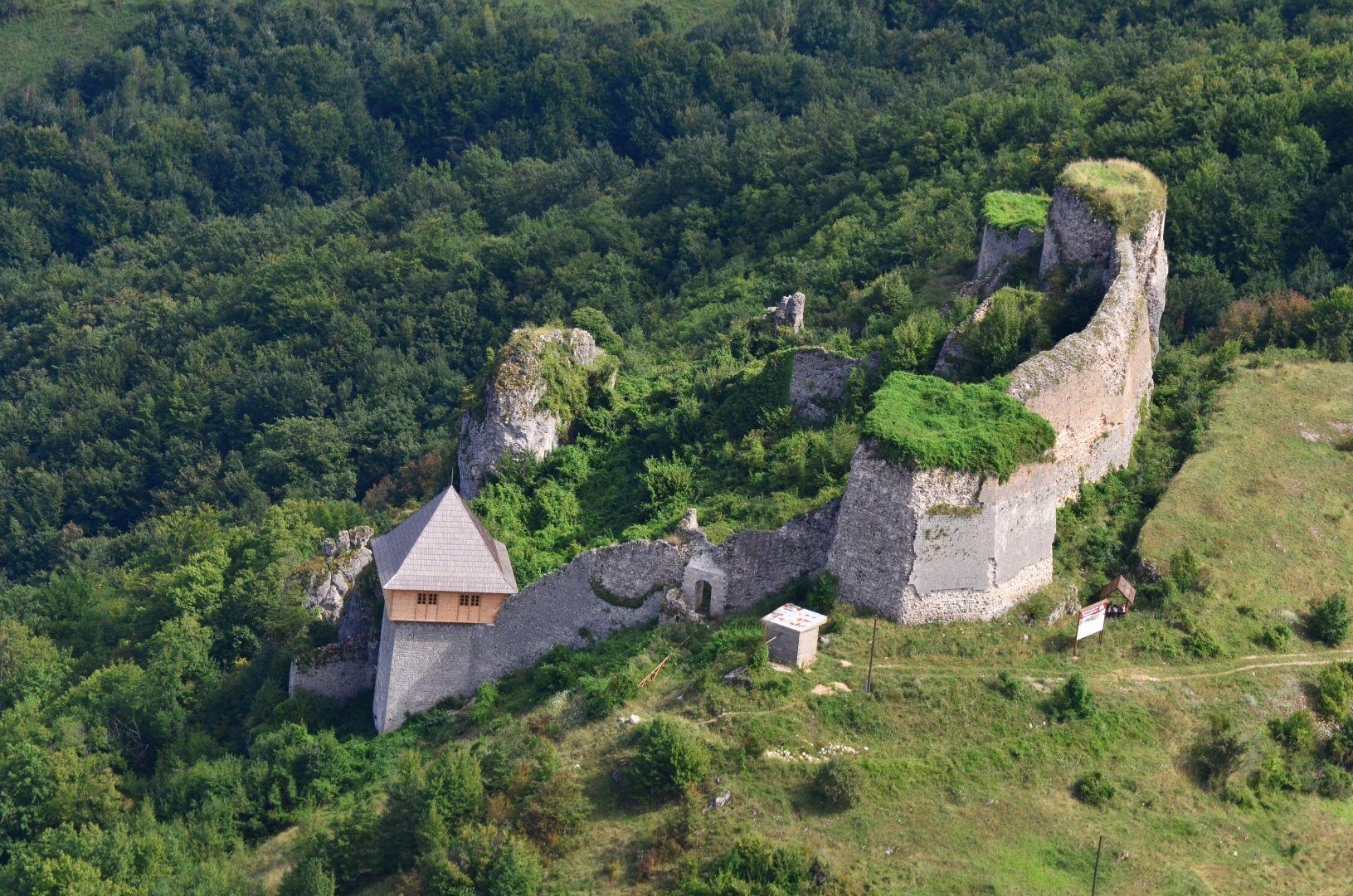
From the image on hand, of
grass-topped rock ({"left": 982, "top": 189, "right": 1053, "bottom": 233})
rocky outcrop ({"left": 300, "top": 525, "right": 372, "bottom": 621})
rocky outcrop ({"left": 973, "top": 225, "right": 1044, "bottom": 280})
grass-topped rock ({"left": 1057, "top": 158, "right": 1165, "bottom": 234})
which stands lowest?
rocky outcrop ({"left": 300, "top": 525, "right": 372, "bottom": 621})

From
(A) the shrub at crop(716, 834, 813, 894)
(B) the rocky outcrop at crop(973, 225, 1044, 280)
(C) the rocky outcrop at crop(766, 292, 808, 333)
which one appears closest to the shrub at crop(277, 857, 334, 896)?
(A) the shrub at crop(716, 834, 813, 894)

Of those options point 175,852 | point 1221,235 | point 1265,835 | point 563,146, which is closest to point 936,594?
point 1265,835

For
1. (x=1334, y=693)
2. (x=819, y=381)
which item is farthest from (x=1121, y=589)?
(x=819, y=381)

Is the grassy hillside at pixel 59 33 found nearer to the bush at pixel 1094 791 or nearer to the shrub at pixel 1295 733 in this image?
the bush at pixel 1094 791

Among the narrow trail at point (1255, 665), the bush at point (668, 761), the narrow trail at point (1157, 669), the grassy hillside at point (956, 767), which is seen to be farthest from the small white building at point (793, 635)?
the narrow trail at point (1255, 665)

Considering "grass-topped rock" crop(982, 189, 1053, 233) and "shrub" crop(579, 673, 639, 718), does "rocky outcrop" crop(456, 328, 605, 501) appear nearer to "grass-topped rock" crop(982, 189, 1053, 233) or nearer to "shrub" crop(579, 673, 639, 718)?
"shrub" crop(579, 673, 639, 718)

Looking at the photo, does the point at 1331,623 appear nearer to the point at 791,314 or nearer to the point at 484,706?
the point at 484,706
